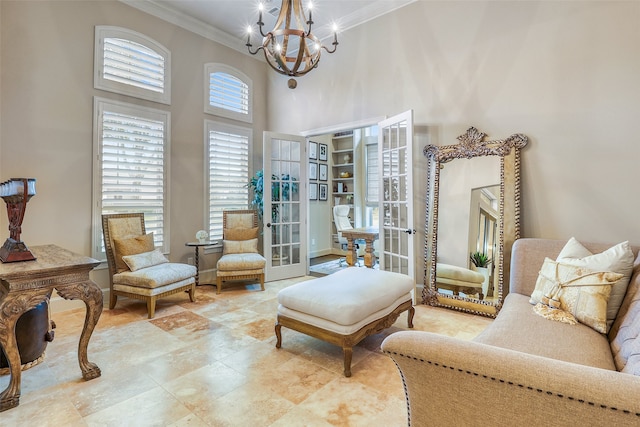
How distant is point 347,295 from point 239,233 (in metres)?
2.71

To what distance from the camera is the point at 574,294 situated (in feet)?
6.52

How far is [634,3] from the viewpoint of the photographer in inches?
105

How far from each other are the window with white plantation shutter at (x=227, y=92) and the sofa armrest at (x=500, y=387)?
4.74m

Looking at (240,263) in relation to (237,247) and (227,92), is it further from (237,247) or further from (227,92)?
(227,92)

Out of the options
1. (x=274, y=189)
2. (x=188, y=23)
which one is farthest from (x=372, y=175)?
(x=188, y=23)

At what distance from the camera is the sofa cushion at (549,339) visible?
1542 millimetres

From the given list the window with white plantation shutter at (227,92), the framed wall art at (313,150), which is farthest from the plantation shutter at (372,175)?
the window with white plantation shutter at (227,92)

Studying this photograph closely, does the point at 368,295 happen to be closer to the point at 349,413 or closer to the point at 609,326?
the point at 349,413

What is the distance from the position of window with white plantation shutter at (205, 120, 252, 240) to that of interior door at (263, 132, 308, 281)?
720 mm

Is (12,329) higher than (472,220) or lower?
lower

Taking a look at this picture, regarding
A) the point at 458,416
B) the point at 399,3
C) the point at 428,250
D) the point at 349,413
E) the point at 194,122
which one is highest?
the point at 399,3

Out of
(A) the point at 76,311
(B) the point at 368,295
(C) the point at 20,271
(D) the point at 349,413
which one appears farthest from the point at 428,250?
(A) the point at 76,311

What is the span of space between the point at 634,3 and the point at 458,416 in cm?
376

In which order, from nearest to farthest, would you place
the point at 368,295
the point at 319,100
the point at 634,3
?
1. the point at 368,295
2. the point at 634,3
3. the point at 319,100
